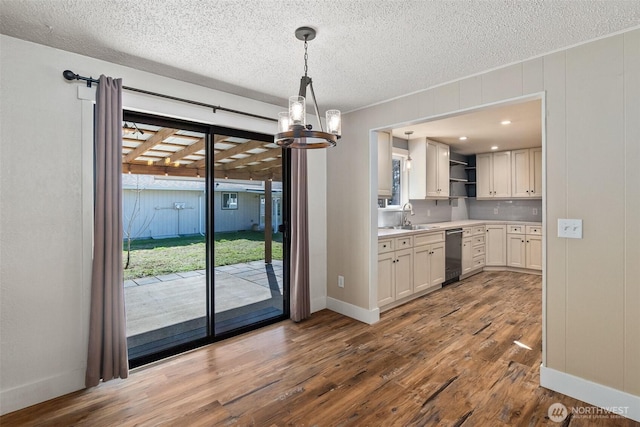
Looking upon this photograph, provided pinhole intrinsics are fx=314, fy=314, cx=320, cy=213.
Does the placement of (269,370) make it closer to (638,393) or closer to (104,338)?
(104,338)

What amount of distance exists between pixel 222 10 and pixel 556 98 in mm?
2341

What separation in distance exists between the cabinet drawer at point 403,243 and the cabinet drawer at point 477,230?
2.17m

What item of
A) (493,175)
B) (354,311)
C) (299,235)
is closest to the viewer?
(299,235)

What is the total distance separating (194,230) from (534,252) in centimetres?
584

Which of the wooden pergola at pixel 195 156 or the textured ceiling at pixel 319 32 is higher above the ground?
the textured ceiling at pixel 319 32

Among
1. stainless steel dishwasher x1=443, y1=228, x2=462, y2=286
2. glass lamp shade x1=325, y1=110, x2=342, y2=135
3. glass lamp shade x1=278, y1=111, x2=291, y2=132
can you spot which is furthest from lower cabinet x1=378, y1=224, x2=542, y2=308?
glass lamp shade x1=278, y1=111, x2=291, y2=132

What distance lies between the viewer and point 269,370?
2.58 m

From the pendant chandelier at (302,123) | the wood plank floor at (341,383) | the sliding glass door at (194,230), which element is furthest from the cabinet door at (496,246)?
the pendant chandelier at (302,123)

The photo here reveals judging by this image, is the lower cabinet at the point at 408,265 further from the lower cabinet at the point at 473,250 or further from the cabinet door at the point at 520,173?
the cabinet door at the point at 520,173

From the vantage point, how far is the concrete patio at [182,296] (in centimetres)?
304

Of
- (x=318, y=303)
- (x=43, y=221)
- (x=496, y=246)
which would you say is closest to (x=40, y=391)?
(x=43, y=221)

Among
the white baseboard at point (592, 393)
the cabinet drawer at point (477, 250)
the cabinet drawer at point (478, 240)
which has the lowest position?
the white baseboard at point (592, 393)

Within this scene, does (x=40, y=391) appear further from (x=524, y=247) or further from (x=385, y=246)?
(x=524, y=247)

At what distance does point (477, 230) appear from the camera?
5.91 m
